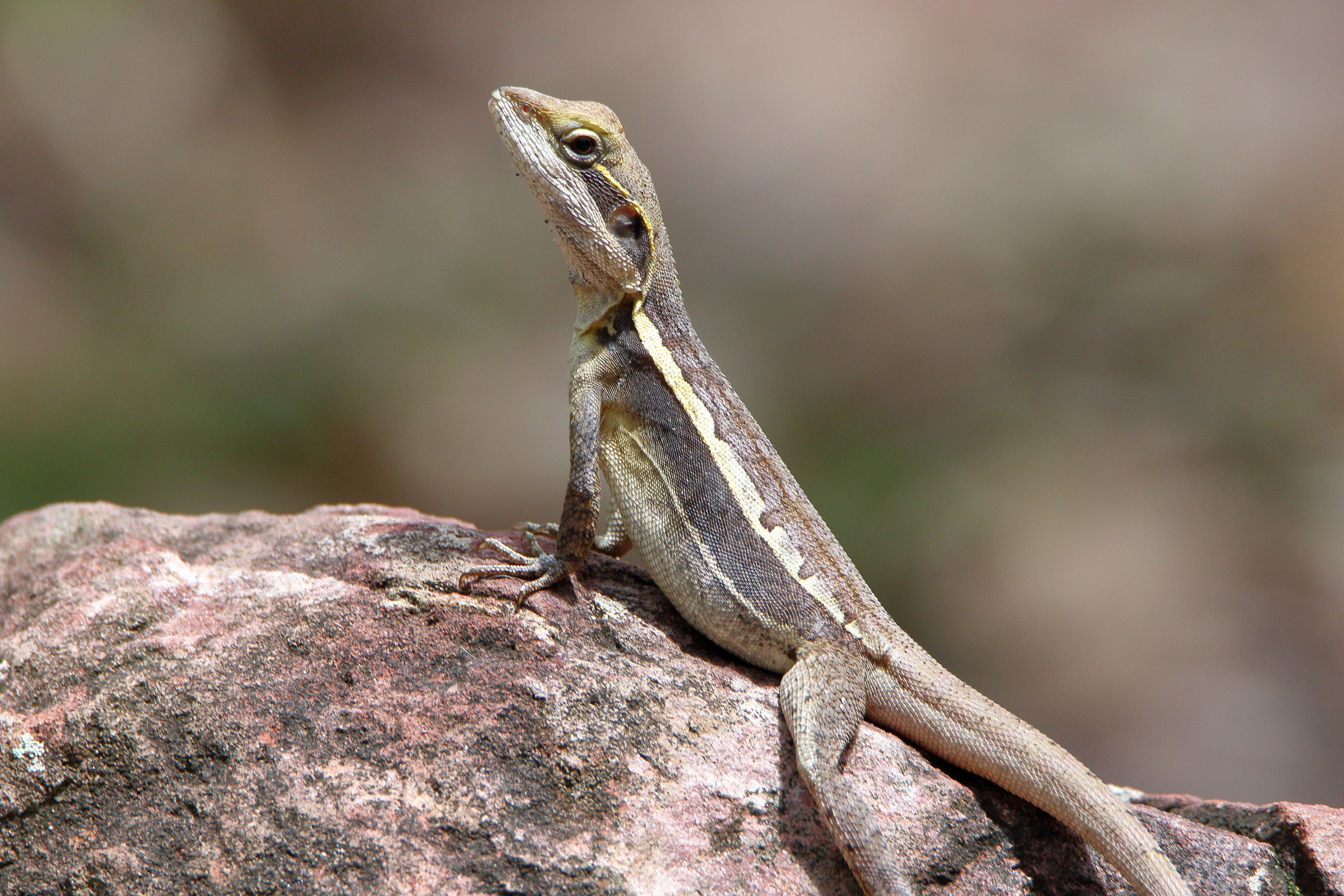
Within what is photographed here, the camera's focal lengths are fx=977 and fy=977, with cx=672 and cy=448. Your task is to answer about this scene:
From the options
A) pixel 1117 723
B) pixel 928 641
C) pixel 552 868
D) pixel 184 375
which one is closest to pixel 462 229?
pixel 184 375

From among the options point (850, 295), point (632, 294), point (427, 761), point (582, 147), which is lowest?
point (427, 761)

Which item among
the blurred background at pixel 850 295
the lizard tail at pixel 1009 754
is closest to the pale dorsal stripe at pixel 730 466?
the lizard tail at pixel 1009 754

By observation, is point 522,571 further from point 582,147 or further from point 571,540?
point 582,147

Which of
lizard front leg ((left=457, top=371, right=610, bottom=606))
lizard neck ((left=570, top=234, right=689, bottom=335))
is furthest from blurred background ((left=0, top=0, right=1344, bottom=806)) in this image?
lizard front leg ((left=457, top=371, right=610, bottom=606))

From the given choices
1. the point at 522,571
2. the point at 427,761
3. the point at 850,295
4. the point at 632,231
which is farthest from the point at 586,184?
the point at 850,295

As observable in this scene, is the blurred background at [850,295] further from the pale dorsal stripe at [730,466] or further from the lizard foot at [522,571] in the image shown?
the lizard foot at [522,571]

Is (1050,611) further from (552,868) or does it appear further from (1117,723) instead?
(552,868)

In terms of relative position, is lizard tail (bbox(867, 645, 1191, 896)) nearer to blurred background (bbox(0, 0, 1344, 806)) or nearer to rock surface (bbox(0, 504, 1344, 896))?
rock surface (bbox(0, 504, 1344, 896))
